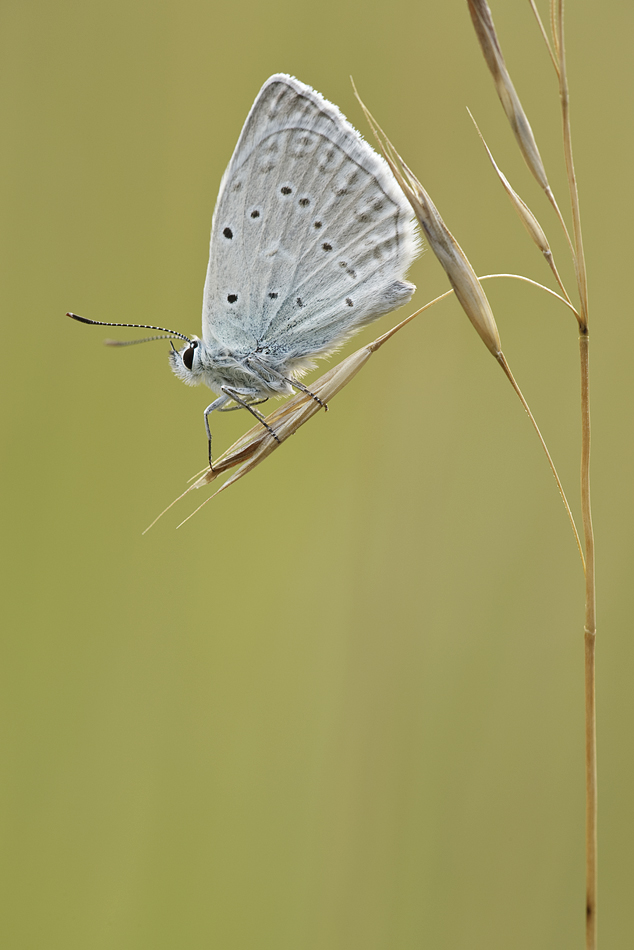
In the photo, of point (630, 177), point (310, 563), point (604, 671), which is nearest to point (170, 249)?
point (310, 563)

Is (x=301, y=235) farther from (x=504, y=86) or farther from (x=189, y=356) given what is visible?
(x=504, y=86)

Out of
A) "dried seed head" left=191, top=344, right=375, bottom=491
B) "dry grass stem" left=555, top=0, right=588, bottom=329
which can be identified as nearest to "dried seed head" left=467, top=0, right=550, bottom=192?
"dry grass stem" left=555, top=0, right=588, bottom=329

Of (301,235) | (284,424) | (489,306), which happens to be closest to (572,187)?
(489,306)

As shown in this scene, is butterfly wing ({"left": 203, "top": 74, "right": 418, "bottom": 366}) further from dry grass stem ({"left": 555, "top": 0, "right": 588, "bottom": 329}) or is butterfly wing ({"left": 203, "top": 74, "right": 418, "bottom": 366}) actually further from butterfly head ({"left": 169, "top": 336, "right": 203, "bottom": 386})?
dry grass stem ({"left": 555, "top": 0, "right": 588, "bottom": 329})

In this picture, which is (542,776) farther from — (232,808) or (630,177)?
(630,177)

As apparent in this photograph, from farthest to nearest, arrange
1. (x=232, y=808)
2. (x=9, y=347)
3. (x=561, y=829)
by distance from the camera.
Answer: (x=9, y=347), (x=232, y=808), (x=561, y=829)

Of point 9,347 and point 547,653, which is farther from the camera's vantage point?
point 9,347
